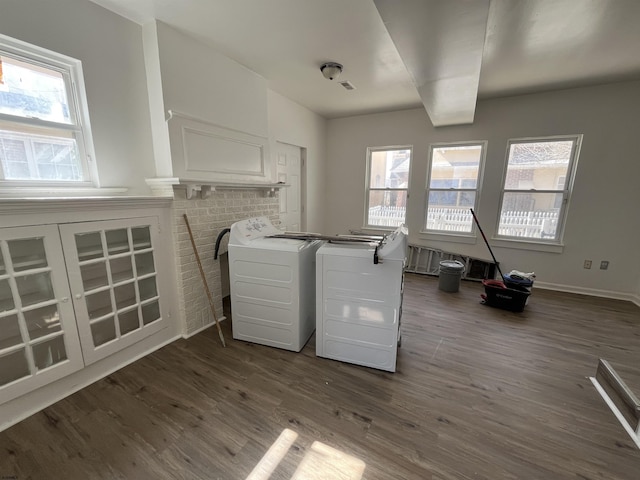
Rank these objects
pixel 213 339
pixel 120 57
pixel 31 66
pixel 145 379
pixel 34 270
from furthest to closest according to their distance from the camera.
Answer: pixel 213 339 → pixel 120 57 → pixel 145 379 → pixel 31 66 → pixel 34 270

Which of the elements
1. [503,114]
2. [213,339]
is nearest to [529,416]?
[213,339]

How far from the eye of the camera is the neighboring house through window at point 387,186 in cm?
467

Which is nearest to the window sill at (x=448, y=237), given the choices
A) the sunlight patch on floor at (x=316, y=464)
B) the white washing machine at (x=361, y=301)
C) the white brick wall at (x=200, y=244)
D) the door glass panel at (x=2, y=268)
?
the white washing machine at (x=361, y=301)

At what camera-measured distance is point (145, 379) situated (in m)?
1.96

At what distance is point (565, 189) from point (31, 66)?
582 cm

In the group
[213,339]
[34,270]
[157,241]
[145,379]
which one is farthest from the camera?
[213,339]

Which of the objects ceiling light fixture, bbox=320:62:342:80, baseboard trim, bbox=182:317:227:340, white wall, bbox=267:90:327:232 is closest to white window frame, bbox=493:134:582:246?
ceiling light fixture, bbox=320:62:342:80

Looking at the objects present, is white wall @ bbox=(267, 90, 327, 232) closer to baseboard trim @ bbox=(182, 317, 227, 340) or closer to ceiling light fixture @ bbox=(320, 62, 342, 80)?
ceiling light fixture @ bbox=(320, 62, 342, 80)

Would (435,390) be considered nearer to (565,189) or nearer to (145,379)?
(145,379)

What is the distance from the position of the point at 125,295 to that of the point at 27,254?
27.0 inches

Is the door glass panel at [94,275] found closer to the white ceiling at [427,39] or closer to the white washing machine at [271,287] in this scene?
the white washing machine at [271,287]

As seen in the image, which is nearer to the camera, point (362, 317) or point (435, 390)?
point (435, 390)

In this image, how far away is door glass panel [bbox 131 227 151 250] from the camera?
2166 mm

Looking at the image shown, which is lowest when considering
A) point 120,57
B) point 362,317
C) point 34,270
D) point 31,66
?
point 362,317
